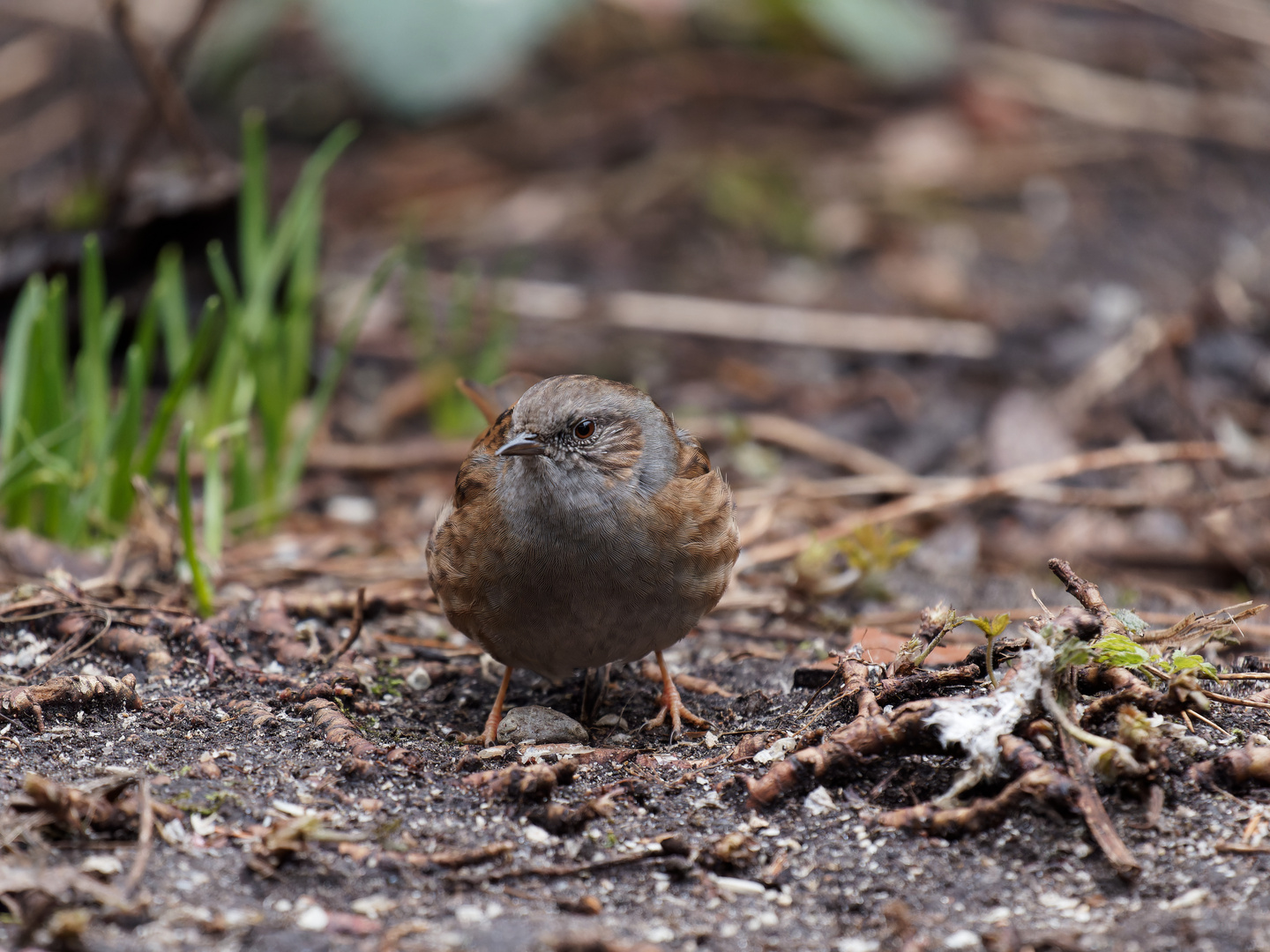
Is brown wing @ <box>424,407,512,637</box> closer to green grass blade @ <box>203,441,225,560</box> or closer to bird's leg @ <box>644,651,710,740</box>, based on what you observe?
bird's leg @ <box>644,651,710,740</box>

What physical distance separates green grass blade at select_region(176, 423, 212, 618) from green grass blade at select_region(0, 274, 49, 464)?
981 mm

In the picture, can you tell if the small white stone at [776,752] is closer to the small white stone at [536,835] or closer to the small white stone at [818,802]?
the small white stone at [818,802]

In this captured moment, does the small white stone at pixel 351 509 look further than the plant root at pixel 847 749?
Yes

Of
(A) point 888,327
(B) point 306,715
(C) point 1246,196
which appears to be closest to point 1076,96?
(C) point 1246,196

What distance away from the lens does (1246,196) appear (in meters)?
8.24

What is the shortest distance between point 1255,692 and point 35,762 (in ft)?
9.67

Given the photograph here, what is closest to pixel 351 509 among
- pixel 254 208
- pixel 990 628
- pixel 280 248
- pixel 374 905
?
pixel 280 248

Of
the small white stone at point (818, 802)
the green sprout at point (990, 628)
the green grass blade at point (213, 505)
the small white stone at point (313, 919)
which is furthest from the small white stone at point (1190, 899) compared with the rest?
the green grass blade at point (213, 505)

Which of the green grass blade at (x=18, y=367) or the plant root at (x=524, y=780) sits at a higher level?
the green grass blade at (x=18, y=367)

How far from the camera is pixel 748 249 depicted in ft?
26.0

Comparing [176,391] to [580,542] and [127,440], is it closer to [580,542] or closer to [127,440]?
[127,440]

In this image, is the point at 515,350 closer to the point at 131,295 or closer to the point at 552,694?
the point at 131,295

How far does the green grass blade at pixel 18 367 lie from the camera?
14.3 feet

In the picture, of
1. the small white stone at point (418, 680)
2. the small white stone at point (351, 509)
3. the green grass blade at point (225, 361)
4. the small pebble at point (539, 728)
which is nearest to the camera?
the small pebble at point (539, 728)
